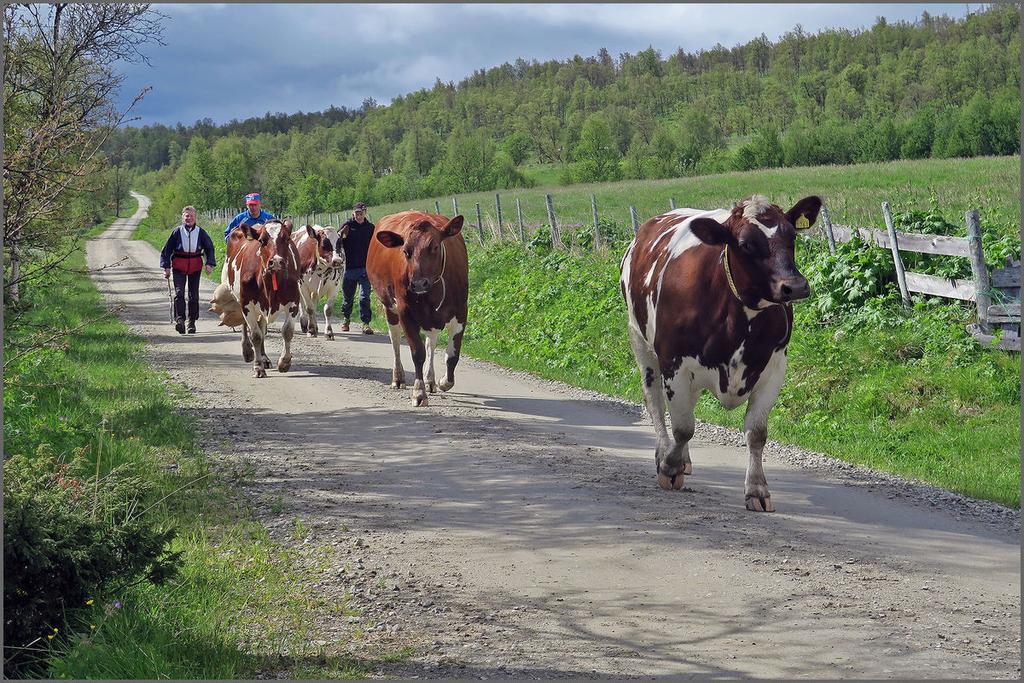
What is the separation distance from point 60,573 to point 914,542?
5.13 meters

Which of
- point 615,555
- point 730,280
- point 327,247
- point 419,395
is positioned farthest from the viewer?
point 327,247

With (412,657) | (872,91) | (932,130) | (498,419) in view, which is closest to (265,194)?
(932,130)

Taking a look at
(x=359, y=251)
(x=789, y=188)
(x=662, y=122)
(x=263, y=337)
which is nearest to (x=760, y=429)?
(x=263, y=337)

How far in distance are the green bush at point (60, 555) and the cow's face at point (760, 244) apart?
406 centimetres

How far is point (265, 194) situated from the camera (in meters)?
95.1

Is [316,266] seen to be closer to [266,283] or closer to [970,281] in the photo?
[266,283]

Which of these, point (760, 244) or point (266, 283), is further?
point (266, 283)

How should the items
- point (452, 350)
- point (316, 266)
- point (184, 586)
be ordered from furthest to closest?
1. point (316, 266)
2. point (452, 350)
3. point (184, 586)

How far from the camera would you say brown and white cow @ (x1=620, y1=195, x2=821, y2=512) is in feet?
23.2

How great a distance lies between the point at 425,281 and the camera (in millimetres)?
11648

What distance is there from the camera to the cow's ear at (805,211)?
7273mm

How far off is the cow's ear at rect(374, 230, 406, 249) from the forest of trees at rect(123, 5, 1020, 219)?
128 ft

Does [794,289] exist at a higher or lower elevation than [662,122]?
lower

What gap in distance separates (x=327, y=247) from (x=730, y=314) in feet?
41.0
